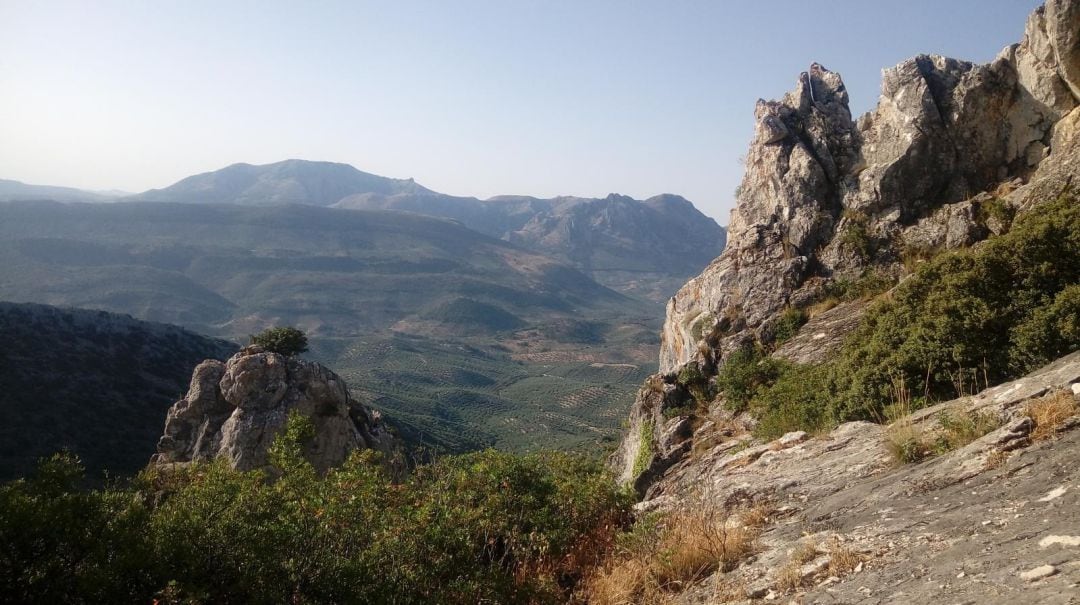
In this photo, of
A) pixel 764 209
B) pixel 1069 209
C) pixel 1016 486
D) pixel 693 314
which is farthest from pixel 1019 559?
pixel 764 209

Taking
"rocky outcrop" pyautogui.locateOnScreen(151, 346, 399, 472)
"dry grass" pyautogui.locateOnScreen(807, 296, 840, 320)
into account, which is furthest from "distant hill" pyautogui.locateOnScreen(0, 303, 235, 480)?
"dry grass" pyautogui.locateOnScreen(807, 296, 840, 320)

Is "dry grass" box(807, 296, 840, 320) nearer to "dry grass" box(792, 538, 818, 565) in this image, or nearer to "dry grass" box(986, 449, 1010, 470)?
"dry grass" box(986, 449, 1010, 470)

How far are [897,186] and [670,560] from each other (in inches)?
775

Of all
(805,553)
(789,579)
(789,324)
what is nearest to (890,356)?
(789,324)

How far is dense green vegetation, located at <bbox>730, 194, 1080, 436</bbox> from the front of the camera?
37.1 feet

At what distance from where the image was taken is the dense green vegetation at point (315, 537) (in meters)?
6.06

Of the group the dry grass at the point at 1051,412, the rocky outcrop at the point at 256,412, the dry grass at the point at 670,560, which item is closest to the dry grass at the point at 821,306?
the dry grass at the point at 1051,412

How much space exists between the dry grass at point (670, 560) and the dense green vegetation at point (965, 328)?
5086mm

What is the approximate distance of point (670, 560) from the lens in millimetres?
7328

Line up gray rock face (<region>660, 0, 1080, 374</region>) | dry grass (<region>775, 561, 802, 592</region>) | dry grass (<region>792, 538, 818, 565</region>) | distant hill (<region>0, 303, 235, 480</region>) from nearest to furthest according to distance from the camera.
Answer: dry grass (<region>775, 561, 802, 592</region>)
dry grass (<region>792, 538, 818, 565</region>)
gray rock face (<region>660, 0, 1080, 374</region>)
distant hill (<region>0, 303, 235, 480</region>)

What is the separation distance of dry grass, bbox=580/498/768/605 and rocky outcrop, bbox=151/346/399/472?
63.8 feet

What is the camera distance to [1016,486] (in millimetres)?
6375

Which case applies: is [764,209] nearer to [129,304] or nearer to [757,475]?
[757,475]

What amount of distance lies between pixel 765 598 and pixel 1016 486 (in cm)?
287
